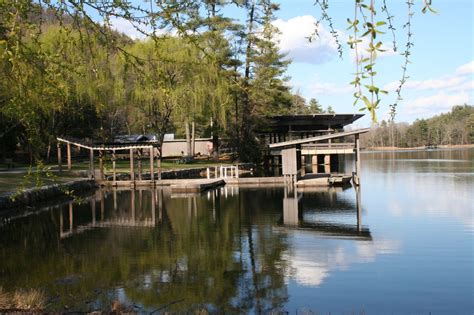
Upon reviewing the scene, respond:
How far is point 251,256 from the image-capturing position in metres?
10.2

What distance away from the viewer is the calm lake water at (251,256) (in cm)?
744

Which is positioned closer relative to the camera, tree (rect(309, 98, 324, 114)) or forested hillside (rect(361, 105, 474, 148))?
tree (rect(309, 98, 324, 114))

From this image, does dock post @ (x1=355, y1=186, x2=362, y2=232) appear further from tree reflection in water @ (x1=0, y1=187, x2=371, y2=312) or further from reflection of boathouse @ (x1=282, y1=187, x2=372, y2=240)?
tree reflection in water @ (x1=0, y1=187, x2=371, y2=312)

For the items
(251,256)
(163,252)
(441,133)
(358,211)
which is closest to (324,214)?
(358,211)

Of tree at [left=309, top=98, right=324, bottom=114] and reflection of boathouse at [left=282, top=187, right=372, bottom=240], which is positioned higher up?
tree at [left=309, top=98, right=324, bottom=114]

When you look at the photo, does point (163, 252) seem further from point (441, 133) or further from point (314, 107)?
point (441, 133)

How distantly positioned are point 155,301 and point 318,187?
58.8 feet

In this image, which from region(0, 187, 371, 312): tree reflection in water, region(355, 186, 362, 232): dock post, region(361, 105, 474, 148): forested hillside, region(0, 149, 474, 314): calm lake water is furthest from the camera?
region(361, 105, 474, 148): forested hillside

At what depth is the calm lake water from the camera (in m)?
7.44

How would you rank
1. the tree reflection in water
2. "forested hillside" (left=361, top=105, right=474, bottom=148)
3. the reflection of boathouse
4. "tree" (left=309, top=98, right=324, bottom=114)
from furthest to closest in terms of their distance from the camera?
"forested hillside" (left=361, top=105, right=474, bottom=148)
"tree" (left=309, top=98, right=324, bottom=114)
the reflection of boathouse
the tree reflection in water

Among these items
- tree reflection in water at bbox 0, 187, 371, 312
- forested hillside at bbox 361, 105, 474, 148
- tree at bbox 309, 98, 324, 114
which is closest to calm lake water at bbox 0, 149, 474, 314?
tree reflection in water at bbox 0, 187, 371, 312

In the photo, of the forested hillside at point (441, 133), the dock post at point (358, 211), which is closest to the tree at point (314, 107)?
the forested hillside at point (441, 133)

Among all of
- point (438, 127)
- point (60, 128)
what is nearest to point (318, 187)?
point (60, 128)

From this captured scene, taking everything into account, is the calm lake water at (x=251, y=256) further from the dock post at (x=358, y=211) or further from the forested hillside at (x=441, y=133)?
the forested hillside at (x=441, y=133)
